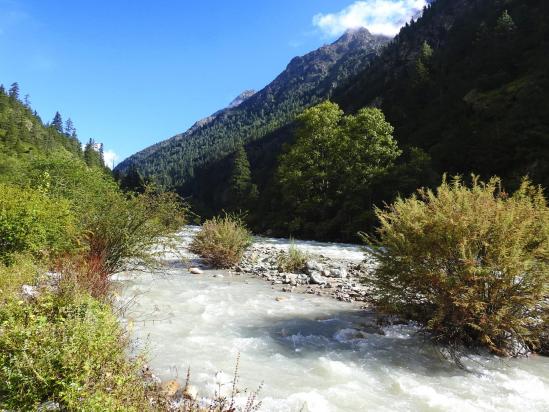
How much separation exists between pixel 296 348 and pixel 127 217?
569 cm

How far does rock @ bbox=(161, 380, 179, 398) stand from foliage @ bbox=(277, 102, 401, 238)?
2254 cm

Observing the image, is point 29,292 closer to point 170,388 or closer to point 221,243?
point 170,388

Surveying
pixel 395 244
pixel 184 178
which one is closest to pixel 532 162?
pixel 395 244

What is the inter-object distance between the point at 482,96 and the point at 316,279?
40.5 m

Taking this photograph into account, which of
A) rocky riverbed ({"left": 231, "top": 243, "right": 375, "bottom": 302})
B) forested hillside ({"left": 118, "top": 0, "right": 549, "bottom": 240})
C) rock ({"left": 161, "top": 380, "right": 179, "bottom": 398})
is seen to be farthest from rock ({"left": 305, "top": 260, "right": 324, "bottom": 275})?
forested hillside ({"left": 118, "top": 0, "right": 549, "bottom": 240})

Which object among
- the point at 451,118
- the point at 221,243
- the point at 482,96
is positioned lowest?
the point at 221,243

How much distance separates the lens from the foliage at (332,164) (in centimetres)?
2716

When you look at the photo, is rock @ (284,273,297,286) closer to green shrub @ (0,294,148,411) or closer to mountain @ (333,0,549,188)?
green shrub @ (0,294,148,411)

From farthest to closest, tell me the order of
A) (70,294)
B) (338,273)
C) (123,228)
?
1. (338,273)
2. (123,228)
3. (70,294)

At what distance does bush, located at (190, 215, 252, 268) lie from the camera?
13.8 m

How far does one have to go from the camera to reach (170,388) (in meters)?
4.52

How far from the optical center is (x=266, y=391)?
4898mm

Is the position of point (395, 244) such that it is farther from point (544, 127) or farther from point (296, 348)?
point (544, 127)

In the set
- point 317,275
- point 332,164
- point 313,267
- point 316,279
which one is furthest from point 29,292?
point 332,164
